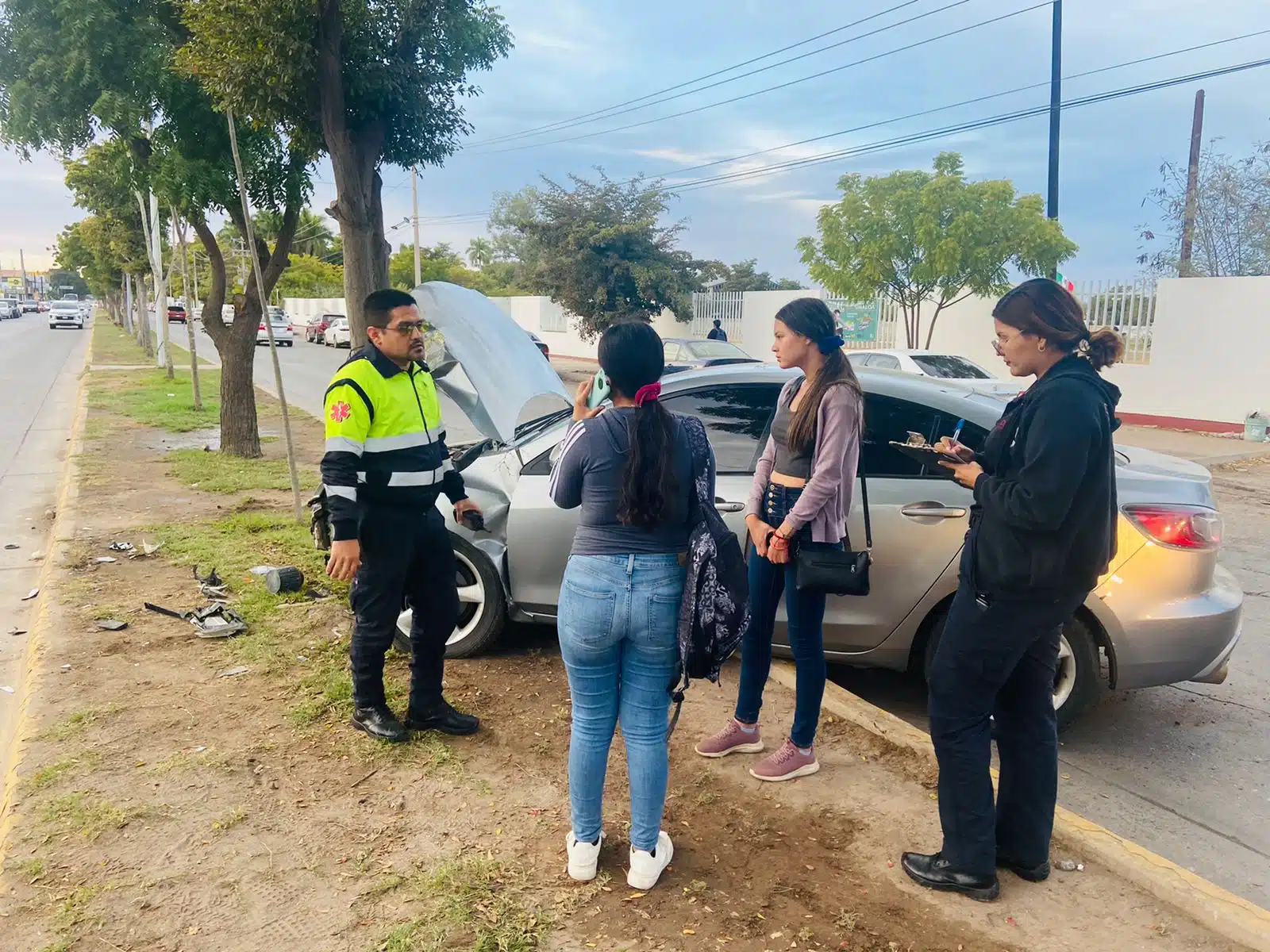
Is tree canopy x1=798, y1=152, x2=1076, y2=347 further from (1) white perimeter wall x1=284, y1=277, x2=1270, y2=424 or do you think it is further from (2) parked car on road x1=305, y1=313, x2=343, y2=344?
(2) parked car on road x1=305, y1=313, x2=343, y2=344

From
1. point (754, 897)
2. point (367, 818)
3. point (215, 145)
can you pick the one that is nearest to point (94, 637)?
point (367, 818)

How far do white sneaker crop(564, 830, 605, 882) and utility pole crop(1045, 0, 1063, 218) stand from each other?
17514 millimetres

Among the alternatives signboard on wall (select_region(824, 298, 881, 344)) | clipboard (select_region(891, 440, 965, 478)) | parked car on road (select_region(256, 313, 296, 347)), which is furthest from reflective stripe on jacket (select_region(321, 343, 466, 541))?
parked car on road (select_region(256, 313, 296, 347))

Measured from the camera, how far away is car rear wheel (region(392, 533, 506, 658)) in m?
4.55

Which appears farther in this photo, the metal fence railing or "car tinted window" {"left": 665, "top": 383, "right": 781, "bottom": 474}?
the metal fence railing

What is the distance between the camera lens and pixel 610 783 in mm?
3438

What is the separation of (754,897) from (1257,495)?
9771mm

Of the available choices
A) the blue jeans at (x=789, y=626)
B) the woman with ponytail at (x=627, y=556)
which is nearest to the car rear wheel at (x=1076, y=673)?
the blue jeans at (x=789, y=626)

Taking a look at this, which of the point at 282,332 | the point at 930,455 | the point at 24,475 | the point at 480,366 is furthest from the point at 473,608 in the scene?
the point at 282,332

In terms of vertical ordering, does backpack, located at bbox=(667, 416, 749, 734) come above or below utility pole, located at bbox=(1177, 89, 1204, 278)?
below

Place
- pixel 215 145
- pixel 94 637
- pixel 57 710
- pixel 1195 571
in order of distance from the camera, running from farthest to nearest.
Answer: pixel 215 145
pixel 94 637
pixel 57 710
pixel 1195 571

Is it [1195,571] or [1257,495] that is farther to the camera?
[1257,495]

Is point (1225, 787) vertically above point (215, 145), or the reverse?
point (215, 145)

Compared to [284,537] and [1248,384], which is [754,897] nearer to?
[284,537]
